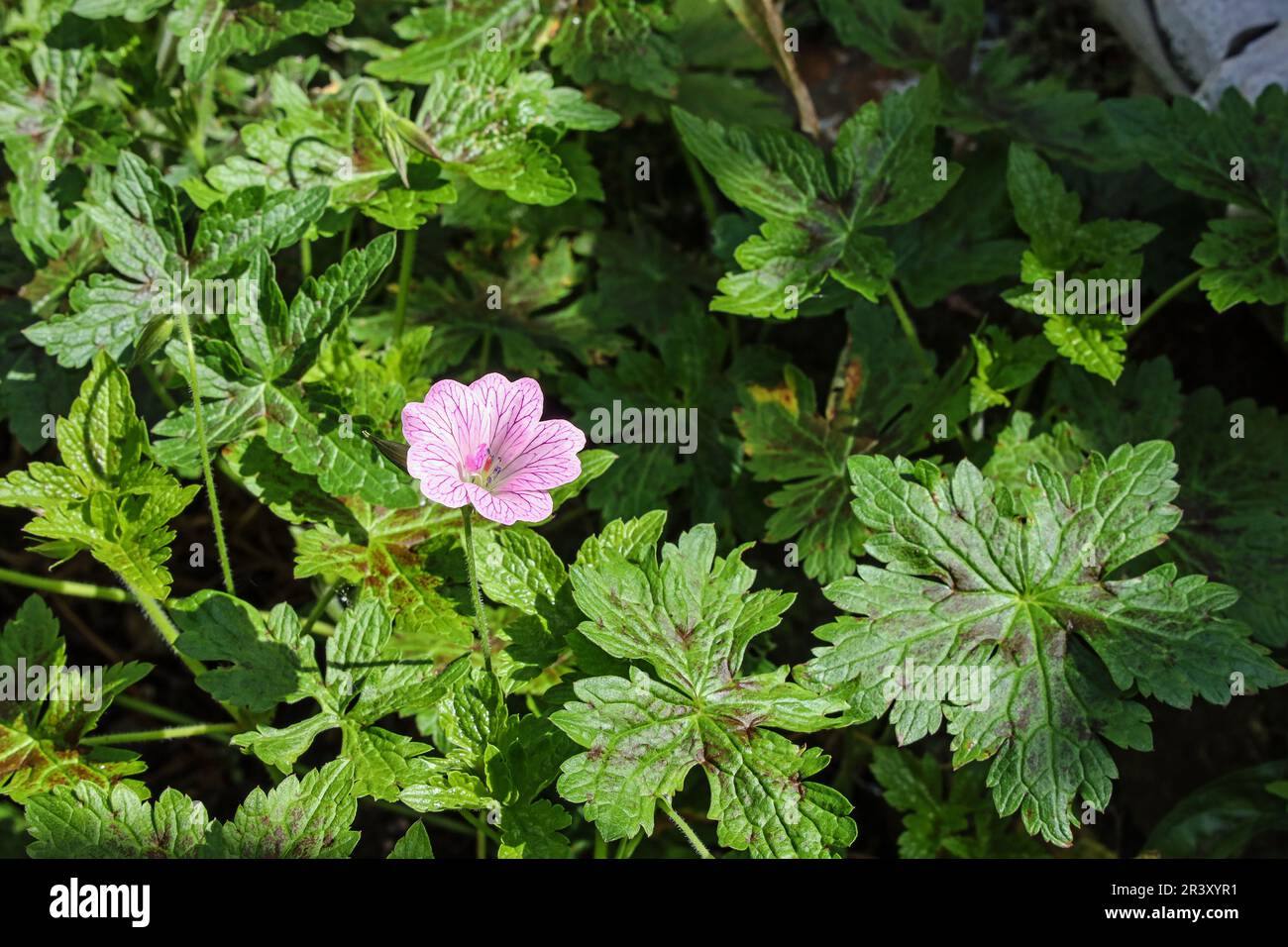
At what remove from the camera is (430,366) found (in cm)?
320

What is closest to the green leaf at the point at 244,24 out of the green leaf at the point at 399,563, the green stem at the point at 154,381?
the green stem at the point at 154,381

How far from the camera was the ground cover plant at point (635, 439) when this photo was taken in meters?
2.19

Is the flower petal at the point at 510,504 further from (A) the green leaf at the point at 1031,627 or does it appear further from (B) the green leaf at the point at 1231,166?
(B) the green leaf at the point at 1231,166

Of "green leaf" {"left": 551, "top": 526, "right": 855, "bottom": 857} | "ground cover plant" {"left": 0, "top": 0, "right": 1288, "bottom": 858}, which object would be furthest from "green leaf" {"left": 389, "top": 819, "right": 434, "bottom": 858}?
"green leaf" {"left": 551, "top": 526, "right": 855, "bottom": 857}

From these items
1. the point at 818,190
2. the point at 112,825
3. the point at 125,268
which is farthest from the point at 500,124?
the point at 112,825

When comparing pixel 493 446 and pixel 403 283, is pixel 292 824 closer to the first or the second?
pixel 493 446

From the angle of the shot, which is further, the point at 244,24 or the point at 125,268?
the point at 244,24

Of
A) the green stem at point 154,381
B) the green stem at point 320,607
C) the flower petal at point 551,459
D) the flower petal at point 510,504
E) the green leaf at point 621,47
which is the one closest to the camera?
the flower petal at point 510,504

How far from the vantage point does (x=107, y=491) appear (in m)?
2.40

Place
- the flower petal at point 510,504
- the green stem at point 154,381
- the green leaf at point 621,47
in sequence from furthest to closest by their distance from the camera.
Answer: the green leaf at point 621,47, the green stem at point 154,381, the flower petal at point 510,504

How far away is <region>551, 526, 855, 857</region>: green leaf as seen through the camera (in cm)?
208

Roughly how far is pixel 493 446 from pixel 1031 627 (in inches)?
44.6
